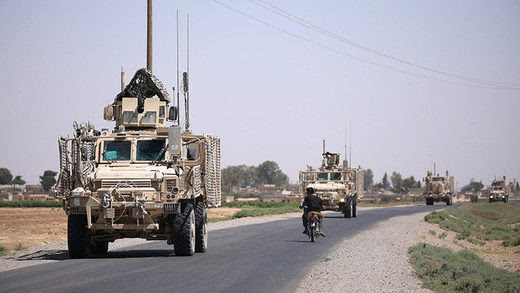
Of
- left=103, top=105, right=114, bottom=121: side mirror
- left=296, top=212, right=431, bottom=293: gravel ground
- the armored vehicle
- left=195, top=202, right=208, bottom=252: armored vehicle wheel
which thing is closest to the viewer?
left=296, top=212, right=431, bottom=293: gravel ground

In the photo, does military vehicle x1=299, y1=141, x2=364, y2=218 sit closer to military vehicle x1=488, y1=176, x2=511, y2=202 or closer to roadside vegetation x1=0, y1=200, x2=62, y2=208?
roadside vegetation x1=0, y1=200, x2=62, y2=208

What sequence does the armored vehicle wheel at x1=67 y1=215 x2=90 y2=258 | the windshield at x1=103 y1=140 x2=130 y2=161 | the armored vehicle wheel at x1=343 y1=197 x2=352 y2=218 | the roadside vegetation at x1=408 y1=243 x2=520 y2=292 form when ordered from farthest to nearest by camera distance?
the armored vehicle wheel at x1=343 y1=197 x2=352 y2=218 → the windshield at x1=103 y1=140 x2=130 y2=161 → the armored vehicle wheel at x1=67 y1=215 x2=90 y2=258 → the roadside vegetation at x1=408 y1=243 x2=520 y2=292

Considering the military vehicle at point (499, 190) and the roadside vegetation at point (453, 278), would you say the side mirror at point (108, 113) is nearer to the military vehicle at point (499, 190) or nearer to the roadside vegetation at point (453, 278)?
the roadside vegetation at point (453, 278)

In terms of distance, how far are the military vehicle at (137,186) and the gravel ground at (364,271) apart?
367 cm

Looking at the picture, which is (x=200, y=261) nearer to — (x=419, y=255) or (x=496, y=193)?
(x=419, y=255)

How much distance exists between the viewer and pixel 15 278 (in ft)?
46.1

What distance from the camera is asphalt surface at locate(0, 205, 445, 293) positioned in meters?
12.7

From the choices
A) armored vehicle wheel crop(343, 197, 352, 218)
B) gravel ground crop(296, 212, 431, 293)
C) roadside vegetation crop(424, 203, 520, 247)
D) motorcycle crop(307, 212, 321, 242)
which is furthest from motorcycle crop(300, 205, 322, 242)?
armored vehicle wheel crop(343, 197, 352, 218)

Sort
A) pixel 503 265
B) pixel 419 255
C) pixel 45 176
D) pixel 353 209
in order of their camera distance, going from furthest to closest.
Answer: pixel 45 176
pixel 353 209
pixel 503 265
pixel 419 255

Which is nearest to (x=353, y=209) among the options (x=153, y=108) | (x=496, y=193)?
(x=153, y=108)

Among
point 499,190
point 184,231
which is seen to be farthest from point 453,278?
point 499,190

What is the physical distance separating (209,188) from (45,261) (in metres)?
4.65

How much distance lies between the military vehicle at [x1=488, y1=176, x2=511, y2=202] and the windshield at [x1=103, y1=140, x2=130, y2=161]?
8907 centimetres

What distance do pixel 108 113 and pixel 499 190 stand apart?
88028 mm
